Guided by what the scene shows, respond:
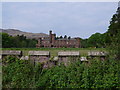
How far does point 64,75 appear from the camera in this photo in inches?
125

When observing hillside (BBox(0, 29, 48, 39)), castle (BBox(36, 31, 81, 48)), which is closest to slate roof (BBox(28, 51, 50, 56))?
castle (BBox(36, 31, 81, 48))

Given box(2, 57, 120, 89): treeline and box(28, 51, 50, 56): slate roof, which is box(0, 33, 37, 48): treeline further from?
box(2, 57, 120, 89): treeline

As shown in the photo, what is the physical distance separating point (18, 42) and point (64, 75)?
1.86 meters

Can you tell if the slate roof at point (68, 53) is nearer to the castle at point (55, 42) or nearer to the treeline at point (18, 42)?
the castle at point (55, 42)

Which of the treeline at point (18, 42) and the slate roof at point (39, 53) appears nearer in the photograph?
the slate roof at point (39, 53)

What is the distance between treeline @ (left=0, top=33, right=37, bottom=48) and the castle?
0.72 feet

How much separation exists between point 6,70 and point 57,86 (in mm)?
1288

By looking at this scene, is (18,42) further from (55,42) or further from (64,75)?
(64,75)

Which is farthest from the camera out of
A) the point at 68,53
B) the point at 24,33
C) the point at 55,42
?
the point at 24,33

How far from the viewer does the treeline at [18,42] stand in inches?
162

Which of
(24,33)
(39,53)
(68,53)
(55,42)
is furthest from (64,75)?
(24,33)

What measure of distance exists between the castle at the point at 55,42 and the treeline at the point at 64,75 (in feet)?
2.29

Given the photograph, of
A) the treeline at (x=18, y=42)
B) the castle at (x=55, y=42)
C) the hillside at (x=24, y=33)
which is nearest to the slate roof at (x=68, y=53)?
the castle at (x=55, y=42)

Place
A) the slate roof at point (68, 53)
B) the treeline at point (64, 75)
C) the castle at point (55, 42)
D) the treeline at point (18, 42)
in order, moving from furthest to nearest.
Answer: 1. the treeline at point (18, 42)
2. the castle at point (55, 42)
3. the slate roof at point (68, 53)
4. the treeline at point (64, 75)
